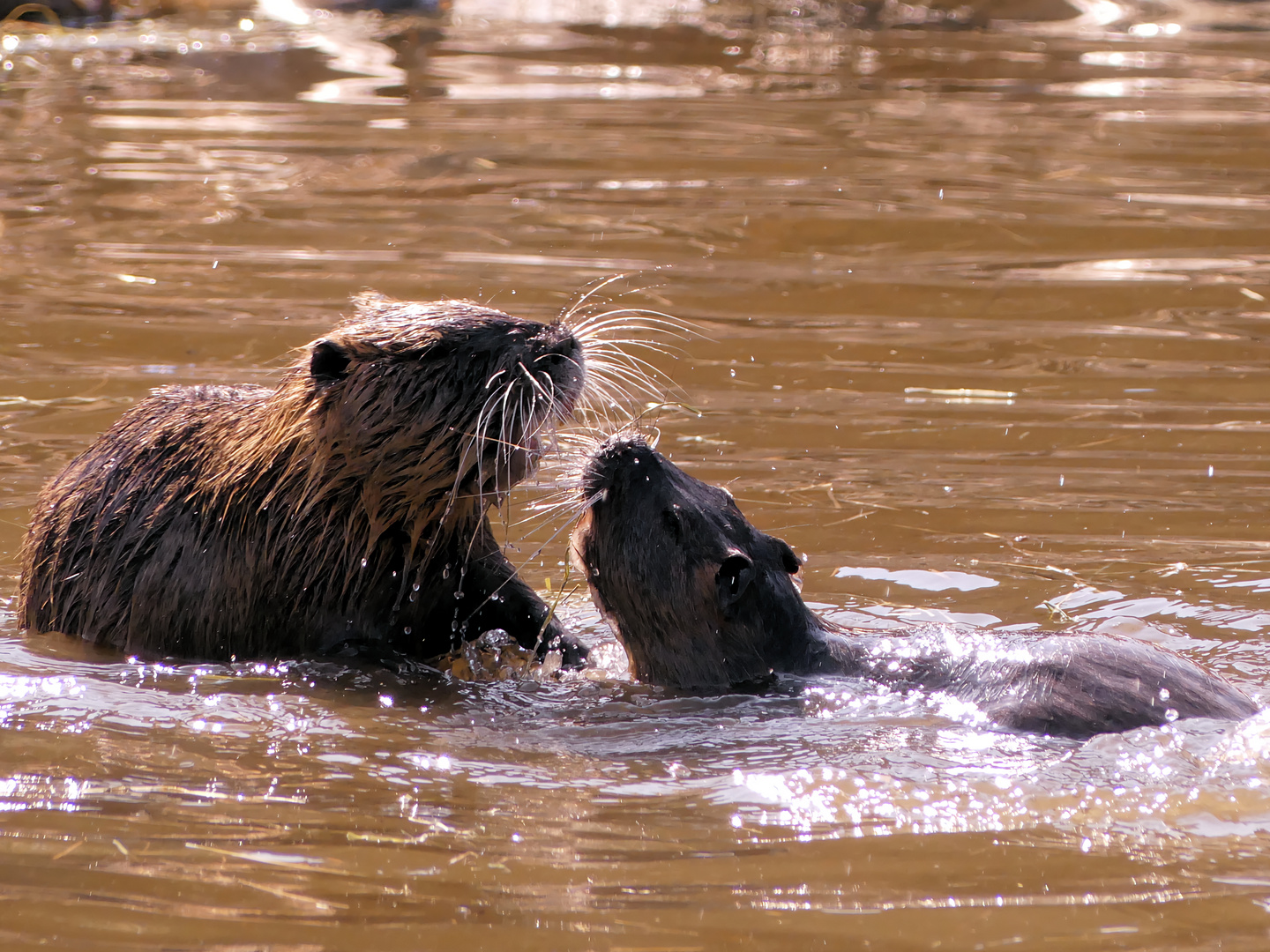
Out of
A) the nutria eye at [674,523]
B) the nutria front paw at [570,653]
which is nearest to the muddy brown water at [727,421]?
the nutria front paw at [570,653]

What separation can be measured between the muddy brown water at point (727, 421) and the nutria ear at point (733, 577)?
0.35 meters

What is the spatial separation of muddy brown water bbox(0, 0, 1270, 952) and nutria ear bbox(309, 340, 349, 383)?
0.92 meters

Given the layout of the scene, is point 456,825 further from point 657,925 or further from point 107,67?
point 107,67

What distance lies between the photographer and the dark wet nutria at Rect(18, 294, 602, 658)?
5035 mm

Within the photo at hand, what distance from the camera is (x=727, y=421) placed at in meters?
7.67

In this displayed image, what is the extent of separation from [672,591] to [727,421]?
2.48 metres

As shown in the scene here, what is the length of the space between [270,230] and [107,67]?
6209 millimetres

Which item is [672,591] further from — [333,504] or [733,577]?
[333,504]

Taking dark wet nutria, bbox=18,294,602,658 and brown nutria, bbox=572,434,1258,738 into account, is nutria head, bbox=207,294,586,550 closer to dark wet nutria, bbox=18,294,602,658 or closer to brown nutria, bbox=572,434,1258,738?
dark wet nutria, bbox=18,294,602,658

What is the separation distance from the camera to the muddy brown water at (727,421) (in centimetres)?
→ 374

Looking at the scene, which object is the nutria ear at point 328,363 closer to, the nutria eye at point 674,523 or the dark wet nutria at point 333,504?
the dark wet nutria at point 333,504

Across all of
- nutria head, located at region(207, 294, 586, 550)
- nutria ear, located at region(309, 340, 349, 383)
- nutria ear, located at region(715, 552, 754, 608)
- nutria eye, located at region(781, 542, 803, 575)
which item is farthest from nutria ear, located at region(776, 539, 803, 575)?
nutria ear, located at region(309, 340, 349, 383)

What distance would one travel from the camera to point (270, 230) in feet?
35.2

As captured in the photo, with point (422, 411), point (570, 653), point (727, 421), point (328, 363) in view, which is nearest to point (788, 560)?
point (570, 653)
